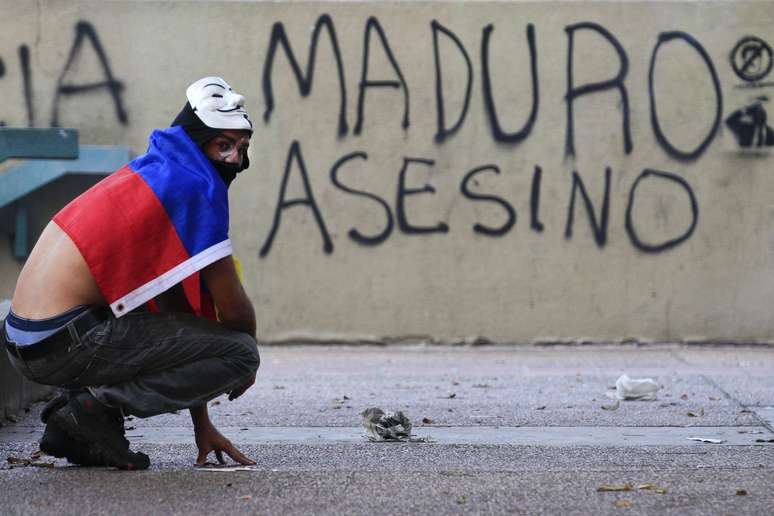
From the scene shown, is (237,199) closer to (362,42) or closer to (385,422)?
(362,42)

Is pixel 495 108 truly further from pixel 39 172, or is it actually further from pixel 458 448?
pixel 458 448

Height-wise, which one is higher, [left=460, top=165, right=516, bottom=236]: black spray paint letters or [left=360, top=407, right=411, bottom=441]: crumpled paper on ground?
[left=460, top=165, right=516, bottom=236]: black spray paint letters

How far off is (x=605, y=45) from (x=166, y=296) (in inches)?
223

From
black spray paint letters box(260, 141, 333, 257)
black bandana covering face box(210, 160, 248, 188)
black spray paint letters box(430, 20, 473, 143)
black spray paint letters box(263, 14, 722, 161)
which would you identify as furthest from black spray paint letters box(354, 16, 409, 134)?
black bandana covering face box(210, 160, 248, 188)

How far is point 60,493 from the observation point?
157 inches

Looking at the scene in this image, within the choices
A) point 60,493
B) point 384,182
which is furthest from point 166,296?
point 384,182

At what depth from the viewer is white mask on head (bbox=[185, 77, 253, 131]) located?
13.8 feet

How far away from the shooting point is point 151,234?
13.1 ft

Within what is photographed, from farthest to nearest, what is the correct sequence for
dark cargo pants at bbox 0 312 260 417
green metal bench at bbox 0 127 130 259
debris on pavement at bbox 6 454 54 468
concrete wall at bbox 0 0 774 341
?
concrete wall at bbox 0 0 774 341 < green metal bench at bbox 0 127 130 259 < debris on pavement at bbox 6 454 54 468 < dark cargo pants at bbox 0 312 260 417

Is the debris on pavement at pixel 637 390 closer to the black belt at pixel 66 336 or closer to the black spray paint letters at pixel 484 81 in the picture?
the black spray paint letters at pixel 484 81

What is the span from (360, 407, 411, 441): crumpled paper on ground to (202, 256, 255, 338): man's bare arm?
110 cm

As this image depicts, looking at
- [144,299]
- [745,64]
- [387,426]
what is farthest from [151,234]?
[745,64]

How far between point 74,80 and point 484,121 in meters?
2.91

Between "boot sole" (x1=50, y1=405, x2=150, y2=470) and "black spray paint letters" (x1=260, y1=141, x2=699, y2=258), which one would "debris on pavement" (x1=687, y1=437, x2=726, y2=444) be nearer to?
"boot sole" (x1=50, y1=405, x2=150, y2=470)
